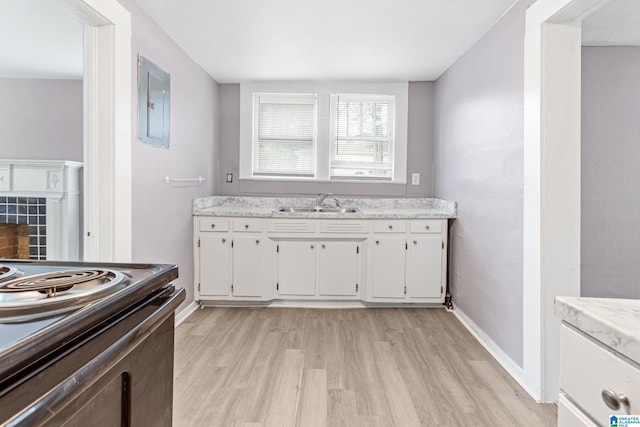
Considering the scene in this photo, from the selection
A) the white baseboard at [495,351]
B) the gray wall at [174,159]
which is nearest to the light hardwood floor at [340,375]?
the white baseboard at [495,351]

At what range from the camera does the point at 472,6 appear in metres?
2.23

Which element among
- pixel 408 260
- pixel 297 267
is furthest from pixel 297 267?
pixel 408 260

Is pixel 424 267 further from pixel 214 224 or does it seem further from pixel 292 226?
pixel 214 224

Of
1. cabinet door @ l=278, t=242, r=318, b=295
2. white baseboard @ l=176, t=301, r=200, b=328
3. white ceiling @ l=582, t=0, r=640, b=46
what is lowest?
white baseboard @ l=176, t=301, r=200, b=328

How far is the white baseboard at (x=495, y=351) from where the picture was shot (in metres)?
2.06

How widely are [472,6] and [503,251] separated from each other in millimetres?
1523

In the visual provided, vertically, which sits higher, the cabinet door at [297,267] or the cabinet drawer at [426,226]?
the cabinet drawer at [426,226]

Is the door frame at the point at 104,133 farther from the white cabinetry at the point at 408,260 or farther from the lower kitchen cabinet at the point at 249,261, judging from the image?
the white cabinetry at the point at 408,260

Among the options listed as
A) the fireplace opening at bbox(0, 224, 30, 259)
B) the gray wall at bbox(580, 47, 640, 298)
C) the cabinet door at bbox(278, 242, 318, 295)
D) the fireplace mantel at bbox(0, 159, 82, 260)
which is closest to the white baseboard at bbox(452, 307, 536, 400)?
the gray wall at bbox(580, 47, 640, 298)

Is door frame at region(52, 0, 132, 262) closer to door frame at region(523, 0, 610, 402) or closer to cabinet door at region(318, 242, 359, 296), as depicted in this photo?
cabinet door at region(318, 242, 359, 296)

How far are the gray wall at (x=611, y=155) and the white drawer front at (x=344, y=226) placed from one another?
160cm

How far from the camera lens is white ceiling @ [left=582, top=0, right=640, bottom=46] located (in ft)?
6.48

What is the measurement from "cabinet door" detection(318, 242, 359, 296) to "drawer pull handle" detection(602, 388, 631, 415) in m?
2.63

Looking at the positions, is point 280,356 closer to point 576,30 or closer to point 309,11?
point 309,11
